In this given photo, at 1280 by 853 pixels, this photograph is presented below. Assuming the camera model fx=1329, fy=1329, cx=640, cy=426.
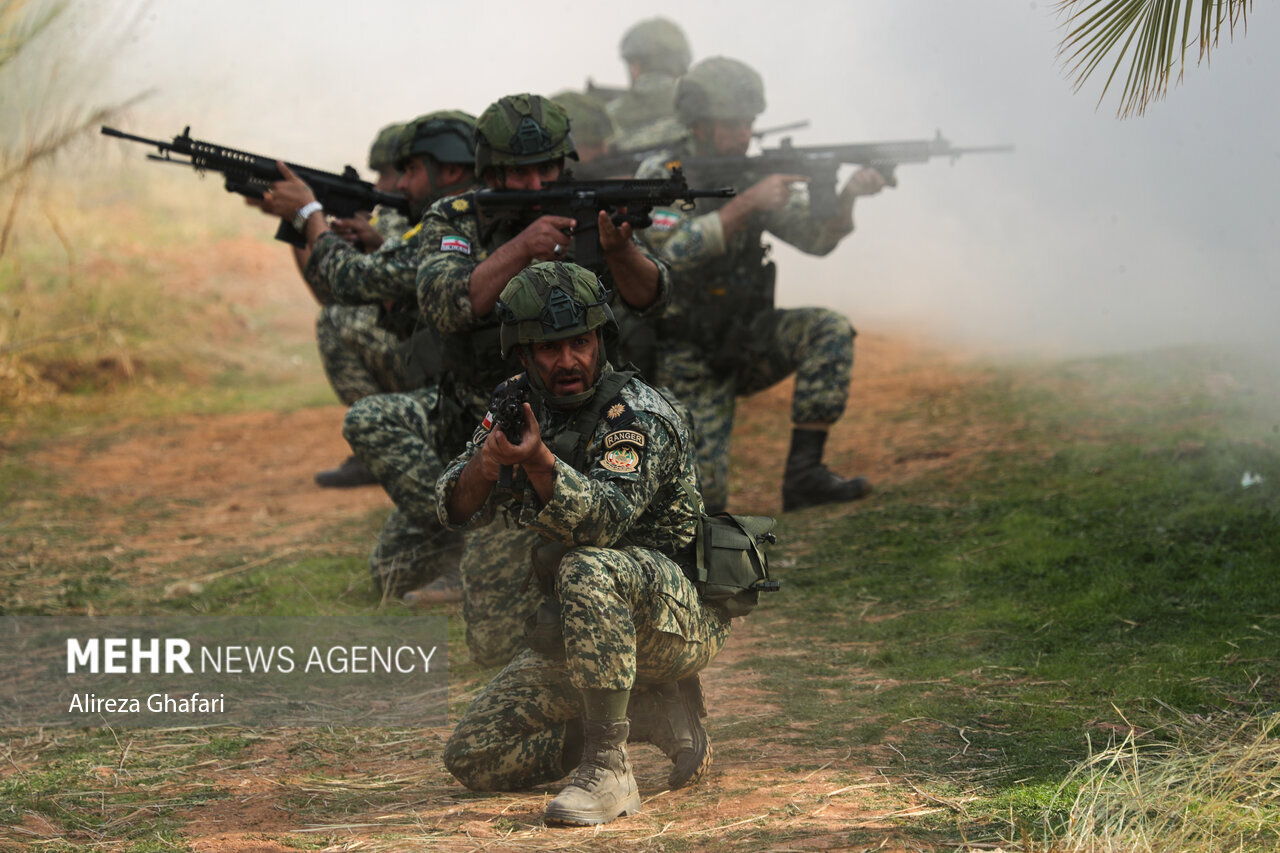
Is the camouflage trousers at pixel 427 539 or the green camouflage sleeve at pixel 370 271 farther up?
the green camouflage sleeve at pixel 370 271

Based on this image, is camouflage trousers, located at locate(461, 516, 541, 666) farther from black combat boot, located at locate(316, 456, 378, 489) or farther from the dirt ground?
black combat boot, located at locate(316, 456, 378, 489)

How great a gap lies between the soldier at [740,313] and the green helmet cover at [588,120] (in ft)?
5.59

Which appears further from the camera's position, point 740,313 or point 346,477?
point 346,477

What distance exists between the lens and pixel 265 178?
6098 mm

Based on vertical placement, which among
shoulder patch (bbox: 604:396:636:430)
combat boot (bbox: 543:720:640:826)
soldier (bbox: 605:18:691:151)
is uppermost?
soldier (bbox: 605:18:691:151)

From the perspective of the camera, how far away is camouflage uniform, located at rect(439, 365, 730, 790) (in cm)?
351

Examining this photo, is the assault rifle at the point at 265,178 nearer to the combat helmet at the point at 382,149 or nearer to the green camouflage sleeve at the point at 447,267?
the green camouflage sleeve at the point at 447,267

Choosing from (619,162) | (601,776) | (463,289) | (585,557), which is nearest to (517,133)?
(463,289)

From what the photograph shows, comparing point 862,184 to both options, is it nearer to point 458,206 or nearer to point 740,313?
point 740,313

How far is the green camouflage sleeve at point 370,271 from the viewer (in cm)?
561

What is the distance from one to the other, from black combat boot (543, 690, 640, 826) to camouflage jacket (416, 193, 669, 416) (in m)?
1.86

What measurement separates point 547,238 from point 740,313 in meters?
2.73

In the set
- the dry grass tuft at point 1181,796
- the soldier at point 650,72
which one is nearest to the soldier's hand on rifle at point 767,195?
the dry grass tuft at point 1181,796

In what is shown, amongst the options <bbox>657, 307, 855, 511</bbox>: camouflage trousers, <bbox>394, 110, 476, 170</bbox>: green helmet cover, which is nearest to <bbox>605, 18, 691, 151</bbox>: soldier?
<bbox>657, 307, 855, 511</bbox>: camouflage trousers
